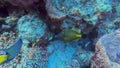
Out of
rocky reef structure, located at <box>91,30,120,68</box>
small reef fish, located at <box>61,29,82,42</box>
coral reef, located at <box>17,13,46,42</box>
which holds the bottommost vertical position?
rocky reef structure, located at <box>91,30,120,68</box>

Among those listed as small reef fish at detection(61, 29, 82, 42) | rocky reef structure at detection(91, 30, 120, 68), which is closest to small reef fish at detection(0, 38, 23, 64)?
small reef fish at detection(61, 29, 82, 42)

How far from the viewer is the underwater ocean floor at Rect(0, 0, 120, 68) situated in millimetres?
2535

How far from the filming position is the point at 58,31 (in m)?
2.65

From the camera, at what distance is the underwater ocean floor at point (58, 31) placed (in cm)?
254

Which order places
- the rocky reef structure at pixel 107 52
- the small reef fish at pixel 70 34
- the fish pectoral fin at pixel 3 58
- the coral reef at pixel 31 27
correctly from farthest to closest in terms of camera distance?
the coral reef at pixel 31 27 → the small reef fish at pixel 70 34 → the rocky reef structure at pixel 107 52 → the fish pectoral fin at pixel 3 58

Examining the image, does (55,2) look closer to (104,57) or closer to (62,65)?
(62,65)

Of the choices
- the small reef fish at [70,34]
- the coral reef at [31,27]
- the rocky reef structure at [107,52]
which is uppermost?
the coral reef at [31,27]

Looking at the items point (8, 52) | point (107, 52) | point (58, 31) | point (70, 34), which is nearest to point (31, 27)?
point (58, 31)

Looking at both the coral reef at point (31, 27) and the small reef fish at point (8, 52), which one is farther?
the coral reef at point (31, 27)

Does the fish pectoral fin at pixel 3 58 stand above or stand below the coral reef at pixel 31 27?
below

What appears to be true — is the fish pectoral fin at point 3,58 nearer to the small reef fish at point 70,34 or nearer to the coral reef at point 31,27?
the coral reef at point 31,27

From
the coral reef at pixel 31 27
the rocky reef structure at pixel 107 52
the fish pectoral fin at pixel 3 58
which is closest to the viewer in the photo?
the fish pectoral fin at pixel 3 58

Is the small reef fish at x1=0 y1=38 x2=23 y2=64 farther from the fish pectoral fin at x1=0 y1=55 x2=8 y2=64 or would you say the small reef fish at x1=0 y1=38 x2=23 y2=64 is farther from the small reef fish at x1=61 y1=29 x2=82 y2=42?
the small reef fish at x1=61 y1=29 x2=82 y2=42

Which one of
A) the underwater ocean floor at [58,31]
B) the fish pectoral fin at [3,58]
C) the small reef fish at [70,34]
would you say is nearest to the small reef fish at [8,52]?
the fish pectoral fin at [3,58]
